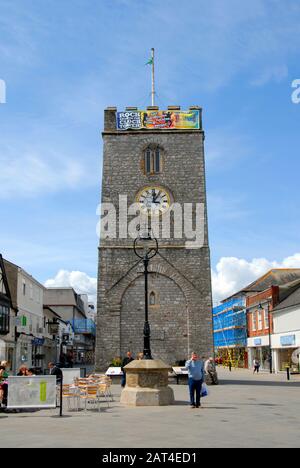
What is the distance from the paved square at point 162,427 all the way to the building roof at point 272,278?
39209 millimetres

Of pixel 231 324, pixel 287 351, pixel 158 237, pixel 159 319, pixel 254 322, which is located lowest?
pixel 287 351

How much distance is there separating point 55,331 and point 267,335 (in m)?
20.8

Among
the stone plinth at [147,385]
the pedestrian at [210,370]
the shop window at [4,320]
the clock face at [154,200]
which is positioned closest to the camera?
the stone plinth at [147,385]

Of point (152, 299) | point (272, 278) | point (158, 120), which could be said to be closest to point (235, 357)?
point (272, 278)

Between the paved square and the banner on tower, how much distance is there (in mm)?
20804

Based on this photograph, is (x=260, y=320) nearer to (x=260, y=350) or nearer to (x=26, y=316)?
(x=260, y=350)

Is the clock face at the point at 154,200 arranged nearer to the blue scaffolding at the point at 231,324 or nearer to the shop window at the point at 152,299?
the shop window at the point at 152,299

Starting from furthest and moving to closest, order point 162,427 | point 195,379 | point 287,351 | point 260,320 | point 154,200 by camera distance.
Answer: point 260,320
point 287,351
point 154,200
point 195,379
point 162,427

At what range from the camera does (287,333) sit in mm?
37469

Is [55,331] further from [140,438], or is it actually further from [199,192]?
[140,438]

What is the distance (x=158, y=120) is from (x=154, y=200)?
16.6 ft

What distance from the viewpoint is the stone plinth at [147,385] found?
15.3 m

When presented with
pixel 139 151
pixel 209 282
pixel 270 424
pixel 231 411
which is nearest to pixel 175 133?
pixel 139 151

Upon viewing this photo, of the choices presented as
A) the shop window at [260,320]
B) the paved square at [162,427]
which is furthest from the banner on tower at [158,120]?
the paved square at [162,427]
